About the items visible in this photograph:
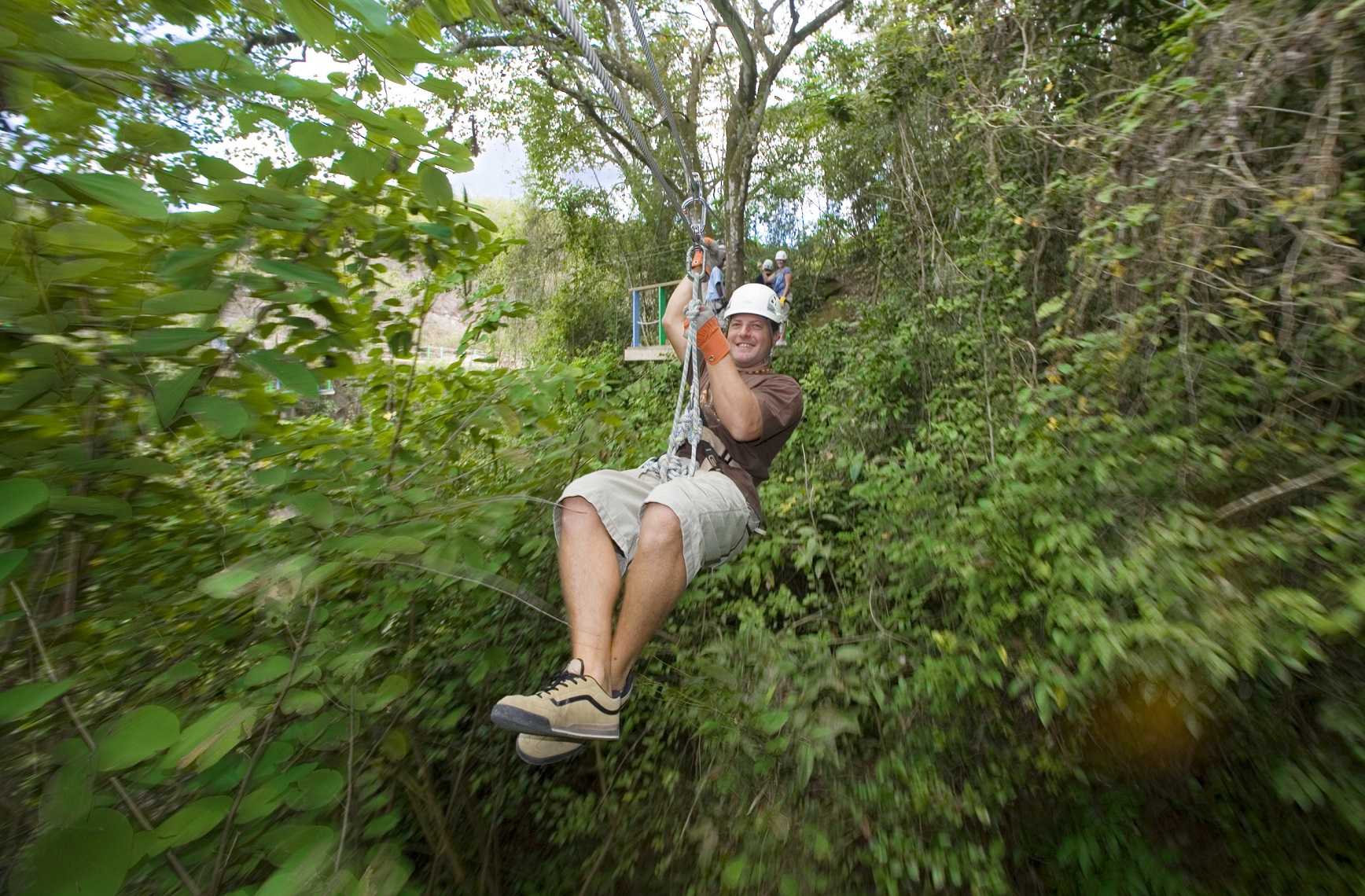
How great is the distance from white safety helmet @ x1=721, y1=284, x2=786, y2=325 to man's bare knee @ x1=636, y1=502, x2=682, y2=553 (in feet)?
3.36

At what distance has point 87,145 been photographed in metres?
1.11

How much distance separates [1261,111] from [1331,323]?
1.07 m

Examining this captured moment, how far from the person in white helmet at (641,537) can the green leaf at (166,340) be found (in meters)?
1.00

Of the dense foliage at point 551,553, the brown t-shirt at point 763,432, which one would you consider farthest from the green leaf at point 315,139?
the brown t-shirt at point 763,432

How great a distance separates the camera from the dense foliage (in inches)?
42.7

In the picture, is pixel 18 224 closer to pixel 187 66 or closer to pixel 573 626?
pixel 187 66

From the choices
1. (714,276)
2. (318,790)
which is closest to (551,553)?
(714,276)

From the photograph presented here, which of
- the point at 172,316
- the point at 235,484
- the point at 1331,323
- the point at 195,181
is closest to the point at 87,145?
the point at 195,181

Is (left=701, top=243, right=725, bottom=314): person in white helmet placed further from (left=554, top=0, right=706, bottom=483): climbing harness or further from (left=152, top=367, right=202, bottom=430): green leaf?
(left=152, top=367, right=202, bottom=430): green leaf

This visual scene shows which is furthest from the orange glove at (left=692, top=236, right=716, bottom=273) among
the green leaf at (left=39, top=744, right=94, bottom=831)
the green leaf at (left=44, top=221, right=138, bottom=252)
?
the green leaf at (left=39, top=744, right=94, bottom=831)

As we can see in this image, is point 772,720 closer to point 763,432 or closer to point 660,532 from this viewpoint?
point 660,532

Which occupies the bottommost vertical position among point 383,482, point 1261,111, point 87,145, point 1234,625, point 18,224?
point 1234,625

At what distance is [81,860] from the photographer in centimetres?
83

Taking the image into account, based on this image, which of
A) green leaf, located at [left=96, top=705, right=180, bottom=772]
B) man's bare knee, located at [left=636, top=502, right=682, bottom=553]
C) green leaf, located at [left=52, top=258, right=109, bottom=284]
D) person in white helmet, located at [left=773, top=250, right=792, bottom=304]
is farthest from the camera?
person in white helmet, located at [left=773, top=250, right=792, bottom=304]
